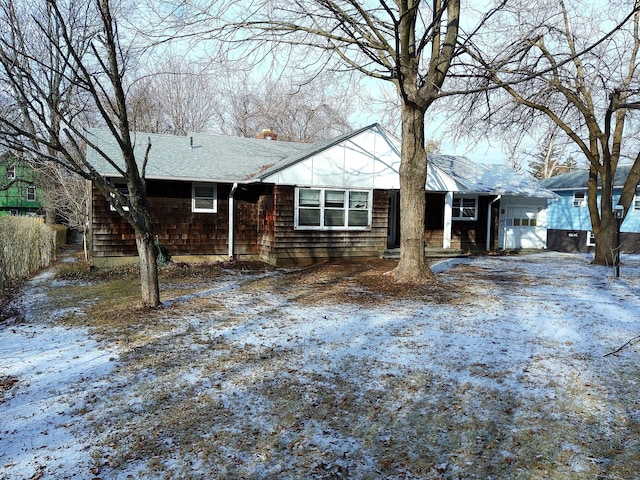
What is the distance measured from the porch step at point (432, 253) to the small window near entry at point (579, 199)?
8706 millimetres

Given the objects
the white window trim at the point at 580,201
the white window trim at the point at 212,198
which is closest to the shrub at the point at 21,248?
the white window trim at the point at 212,198

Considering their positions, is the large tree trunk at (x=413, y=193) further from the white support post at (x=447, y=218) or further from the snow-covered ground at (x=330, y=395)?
the white support post at (x=447, y=218)

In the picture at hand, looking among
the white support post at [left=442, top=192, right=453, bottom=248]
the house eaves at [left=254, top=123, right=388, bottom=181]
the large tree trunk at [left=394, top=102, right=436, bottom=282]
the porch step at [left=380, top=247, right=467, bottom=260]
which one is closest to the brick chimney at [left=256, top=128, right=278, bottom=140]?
the house eaves at [left=254, top=123, right=388, bottom=181]

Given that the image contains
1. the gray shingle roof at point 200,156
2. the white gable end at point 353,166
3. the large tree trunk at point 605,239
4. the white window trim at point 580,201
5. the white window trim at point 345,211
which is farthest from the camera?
the white window trim at point 580,201

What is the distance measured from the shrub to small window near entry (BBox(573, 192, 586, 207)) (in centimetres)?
2233

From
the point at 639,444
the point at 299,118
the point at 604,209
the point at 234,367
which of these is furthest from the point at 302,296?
the point at 299,118

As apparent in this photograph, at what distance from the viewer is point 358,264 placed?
14039 mm

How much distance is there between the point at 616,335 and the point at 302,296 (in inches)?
209

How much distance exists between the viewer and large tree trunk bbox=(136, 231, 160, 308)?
24.9ft

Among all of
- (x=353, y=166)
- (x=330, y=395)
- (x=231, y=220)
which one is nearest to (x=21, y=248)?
(x=231, y=220)

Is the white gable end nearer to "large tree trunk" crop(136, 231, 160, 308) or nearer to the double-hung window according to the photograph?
the double-hung window

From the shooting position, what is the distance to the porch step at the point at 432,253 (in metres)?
15.4

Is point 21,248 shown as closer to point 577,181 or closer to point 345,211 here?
point 345,211

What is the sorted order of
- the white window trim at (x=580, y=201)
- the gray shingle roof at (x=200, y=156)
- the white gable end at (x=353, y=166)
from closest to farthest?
the gray shingle roof at (x=200, y=156) → the white gable end at (x=353, y=166) → the white window trim at (x=580, y=201)
